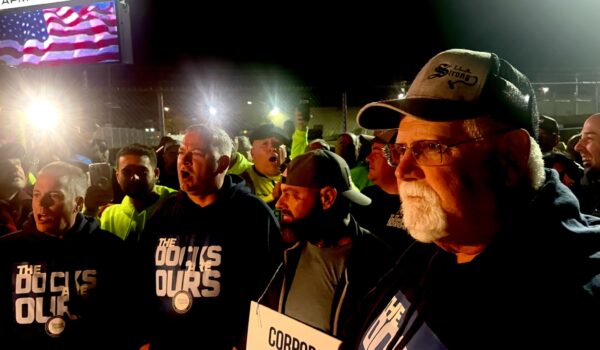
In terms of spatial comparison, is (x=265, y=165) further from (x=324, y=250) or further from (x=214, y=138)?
(x=324, y=250)

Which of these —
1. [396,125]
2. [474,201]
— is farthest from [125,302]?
[474,201]

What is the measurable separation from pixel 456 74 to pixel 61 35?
22.1 feet

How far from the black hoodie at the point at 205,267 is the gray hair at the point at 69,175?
23.3 inches

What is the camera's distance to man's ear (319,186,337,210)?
314cm

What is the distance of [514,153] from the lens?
55.3 inches

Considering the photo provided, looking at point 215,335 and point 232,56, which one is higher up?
point 232,56

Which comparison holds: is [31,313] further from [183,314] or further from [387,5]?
[387,5]

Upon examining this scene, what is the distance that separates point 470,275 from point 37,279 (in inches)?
119

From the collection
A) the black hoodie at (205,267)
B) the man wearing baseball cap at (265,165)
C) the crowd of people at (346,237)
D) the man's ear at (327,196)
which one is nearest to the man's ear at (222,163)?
the crowd of people at (346,237)

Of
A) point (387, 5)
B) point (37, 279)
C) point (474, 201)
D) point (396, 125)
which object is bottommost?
point (37, 279)

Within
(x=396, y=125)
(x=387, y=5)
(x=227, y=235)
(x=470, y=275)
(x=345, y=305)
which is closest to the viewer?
(x=470, y=275)

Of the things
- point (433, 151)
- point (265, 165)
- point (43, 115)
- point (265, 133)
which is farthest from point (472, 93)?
point (43, 115)

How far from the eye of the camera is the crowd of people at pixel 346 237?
1.26m

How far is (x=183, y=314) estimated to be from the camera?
330 cm
